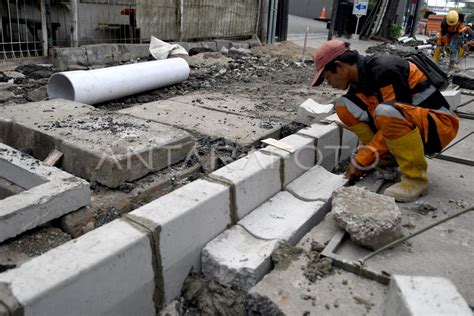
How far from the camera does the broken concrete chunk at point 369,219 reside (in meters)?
2.49

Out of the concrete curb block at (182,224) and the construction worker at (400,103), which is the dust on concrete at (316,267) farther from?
the construction worker at (400,103)

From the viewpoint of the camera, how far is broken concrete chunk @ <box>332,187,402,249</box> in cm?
249

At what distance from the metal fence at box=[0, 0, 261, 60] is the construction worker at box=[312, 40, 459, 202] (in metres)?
5.53

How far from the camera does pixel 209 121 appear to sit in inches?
173

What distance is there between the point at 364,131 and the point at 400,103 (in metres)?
0.55

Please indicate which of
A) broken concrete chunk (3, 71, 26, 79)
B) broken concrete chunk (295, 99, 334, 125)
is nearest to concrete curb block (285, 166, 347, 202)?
broken concrete chunk (295, 99, 334, 125)

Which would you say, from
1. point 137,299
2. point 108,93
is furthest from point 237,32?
point 137,299

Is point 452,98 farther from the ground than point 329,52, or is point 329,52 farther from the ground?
point 329,52

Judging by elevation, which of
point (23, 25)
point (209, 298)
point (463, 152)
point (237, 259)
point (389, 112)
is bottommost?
point (209, 298)

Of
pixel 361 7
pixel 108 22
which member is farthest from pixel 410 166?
pixel 361 7

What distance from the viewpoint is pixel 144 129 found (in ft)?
11.6

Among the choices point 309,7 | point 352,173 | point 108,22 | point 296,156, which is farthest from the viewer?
point 309,7

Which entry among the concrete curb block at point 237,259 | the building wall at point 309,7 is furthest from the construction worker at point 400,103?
the building wall at point 309,7

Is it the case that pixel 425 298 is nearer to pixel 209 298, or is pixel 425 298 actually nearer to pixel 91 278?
pixel 209 298
